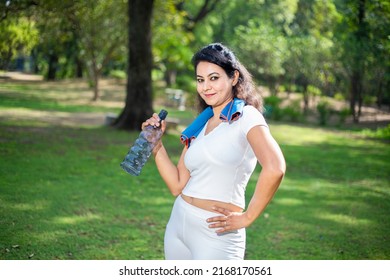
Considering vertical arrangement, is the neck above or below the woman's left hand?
above

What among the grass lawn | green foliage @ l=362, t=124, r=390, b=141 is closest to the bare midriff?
the grass lawn

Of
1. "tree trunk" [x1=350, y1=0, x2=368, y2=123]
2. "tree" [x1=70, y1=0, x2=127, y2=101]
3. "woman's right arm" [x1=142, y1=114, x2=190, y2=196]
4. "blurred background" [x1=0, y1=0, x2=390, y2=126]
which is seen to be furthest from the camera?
"tree" [x1=70, y1=0, x2=127, y2=101]

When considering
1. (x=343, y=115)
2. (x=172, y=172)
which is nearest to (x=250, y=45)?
(x=343, y=115)

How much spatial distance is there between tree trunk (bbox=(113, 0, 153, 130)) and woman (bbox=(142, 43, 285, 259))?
994cm

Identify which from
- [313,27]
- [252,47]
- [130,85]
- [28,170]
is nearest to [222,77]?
[28,170]

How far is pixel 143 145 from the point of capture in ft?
8.42

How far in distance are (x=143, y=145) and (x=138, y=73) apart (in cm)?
1013

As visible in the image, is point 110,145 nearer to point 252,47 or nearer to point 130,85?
point 130,85

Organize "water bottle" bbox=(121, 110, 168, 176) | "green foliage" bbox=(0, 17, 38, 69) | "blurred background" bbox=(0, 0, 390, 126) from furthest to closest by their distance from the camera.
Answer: "blurred background" bbox=(0, 0, 390, 126)
"green foliage" bbox=(0, 17, 38, 69)
"water bottle" bbox=(121, 110, 168, 176)

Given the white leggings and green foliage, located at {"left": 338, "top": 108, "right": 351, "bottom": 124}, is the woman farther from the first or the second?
green foliage, located at {"left": 338, "top": 108, "right": 351, "bottom": 124}

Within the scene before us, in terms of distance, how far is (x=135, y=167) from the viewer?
103 inches

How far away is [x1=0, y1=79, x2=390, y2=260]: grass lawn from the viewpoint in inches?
188

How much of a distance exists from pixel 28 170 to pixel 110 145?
11.3 feet

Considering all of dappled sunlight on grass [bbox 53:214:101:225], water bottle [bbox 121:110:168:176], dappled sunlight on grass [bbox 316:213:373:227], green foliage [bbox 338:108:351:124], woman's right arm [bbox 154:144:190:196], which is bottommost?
green foliage [bbox 338:108:351:124]
